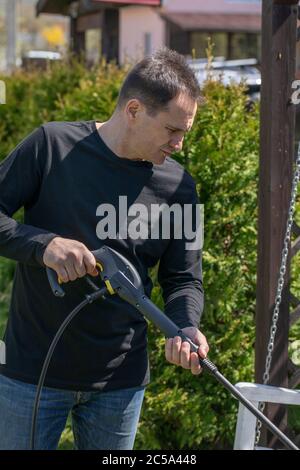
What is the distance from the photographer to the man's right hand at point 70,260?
100 inches

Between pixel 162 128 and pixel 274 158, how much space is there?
1104 millimetres

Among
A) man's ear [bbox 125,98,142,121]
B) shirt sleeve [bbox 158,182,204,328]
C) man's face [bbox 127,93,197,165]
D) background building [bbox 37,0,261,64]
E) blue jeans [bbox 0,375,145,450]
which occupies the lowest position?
blue jeans [bbox 0,375,145,450]

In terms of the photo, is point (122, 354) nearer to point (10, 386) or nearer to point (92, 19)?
point (10, 386)

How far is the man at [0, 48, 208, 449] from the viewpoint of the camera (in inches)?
110

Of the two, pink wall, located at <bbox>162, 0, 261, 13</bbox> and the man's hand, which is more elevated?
pink wall, located at <bbox>162, 0, 261, 13</bbox>

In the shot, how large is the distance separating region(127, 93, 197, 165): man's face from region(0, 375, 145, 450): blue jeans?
2.38 feet

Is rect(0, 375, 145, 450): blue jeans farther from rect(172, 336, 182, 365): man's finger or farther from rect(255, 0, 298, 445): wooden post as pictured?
rect(255, 0, 298, 445): wooden post

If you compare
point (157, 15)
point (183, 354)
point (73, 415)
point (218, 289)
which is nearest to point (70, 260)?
point (183, 354)

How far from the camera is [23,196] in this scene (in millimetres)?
2787

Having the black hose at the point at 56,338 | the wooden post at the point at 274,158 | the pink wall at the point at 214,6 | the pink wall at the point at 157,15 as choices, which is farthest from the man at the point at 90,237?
the pink wall at the point at 214,6

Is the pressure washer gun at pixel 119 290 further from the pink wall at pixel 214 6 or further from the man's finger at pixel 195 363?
the pink wall at pixel 214 6

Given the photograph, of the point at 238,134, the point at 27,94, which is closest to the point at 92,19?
the point at 27,94

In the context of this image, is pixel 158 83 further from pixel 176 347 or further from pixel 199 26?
pixel 199 26

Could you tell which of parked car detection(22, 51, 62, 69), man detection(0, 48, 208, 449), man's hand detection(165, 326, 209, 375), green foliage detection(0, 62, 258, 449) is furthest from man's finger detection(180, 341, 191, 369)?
parked car detection(22, 51, 62, 69)
